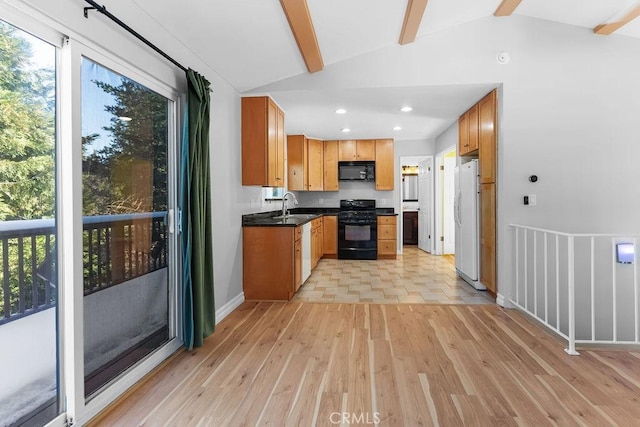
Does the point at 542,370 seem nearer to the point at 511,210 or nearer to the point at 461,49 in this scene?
the point at 511,210

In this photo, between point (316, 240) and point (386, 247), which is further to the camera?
point (386, 247)

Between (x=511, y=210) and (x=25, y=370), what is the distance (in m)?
3.93

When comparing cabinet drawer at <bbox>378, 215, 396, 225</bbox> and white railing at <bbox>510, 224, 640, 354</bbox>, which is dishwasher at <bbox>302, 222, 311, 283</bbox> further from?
white railing at <bbox>510, 224, 640, 354</bbox>

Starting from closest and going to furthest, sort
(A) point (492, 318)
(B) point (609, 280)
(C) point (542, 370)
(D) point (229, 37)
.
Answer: (C) point (542, 370)
(D) point (229, 37)
(A) point (492, 318)
(B) point (609, 280)

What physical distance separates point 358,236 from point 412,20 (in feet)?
13.4

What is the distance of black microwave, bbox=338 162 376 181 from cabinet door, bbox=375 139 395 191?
128 mm

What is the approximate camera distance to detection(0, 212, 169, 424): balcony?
4.75 ft

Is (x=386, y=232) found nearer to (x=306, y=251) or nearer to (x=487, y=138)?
(x=306, y=251)

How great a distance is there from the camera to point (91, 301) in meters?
1.84

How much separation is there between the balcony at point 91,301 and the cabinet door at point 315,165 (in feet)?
14.8

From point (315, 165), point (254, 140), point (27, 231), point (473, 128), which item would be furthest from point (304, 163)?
point (27, 231)

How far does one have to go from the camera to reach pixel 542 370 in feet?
7.29

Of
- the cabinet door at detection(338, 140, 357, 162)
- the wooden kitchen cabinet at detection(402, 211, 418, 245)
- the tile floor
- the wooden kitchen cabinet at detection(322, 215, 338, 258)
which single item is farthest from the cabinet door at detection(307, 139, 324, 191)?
the wooden kitchen cabinet at detection(402, 211, 418, 245)

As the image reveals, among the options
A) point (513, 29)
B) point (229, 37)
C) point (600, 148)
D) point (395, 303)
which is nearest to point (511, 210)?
point (600, 148)
